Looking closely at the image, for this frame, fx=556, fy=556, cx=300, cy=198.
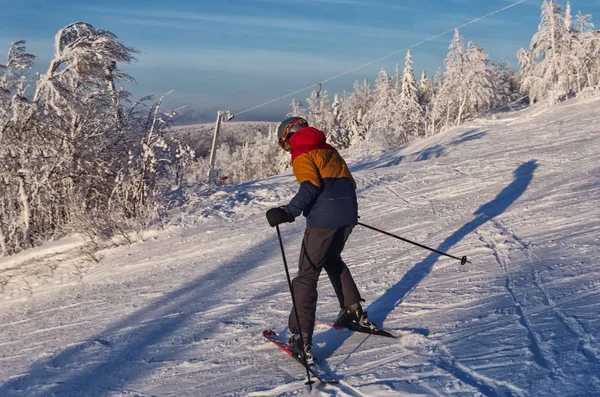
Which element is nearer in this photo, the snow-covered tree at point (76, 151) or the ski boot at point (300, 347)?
the ski boot at point (300, 347)

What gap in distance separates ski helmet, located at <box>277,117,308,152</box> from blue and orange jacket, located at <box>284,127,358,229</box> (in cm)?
11

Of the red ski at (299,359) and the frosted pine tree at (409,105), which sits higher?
the frosted pine tree at (409,105)

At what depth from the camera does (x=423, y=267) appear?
662 centimetres

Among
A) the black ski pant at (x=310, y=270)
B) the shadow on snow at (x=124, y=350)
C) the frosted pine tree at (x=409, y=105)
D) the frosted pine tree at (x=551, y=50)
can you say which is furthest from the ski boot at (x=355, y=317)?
the frosted pine tree at (x=409, y=105)

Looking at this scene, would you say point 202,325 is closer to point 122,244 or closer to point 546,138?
point 122,244

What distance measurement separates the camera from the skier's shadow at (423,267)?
4.89 meters

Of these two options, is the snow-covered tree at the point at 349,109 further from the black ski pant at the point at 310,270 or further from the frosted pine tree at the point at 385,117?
the black ski pant at the point at 310,270

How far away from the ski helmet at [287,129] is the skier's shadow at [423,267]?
66.8 inches

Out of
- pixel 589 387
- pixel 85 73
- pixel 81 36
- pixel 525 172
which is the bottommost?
pixel 589 387

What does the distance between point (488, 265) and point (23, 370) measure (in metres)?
4.91

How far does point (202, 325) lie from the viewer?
5.81 m

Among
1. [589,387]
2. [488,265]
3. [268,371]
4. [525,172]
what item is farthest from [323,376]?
[525,172]

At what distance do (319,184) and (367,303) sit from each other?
1.95 metres

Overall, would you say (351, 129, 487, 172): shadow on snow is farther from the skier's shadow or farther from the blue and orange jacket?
the blue and orange jacket
